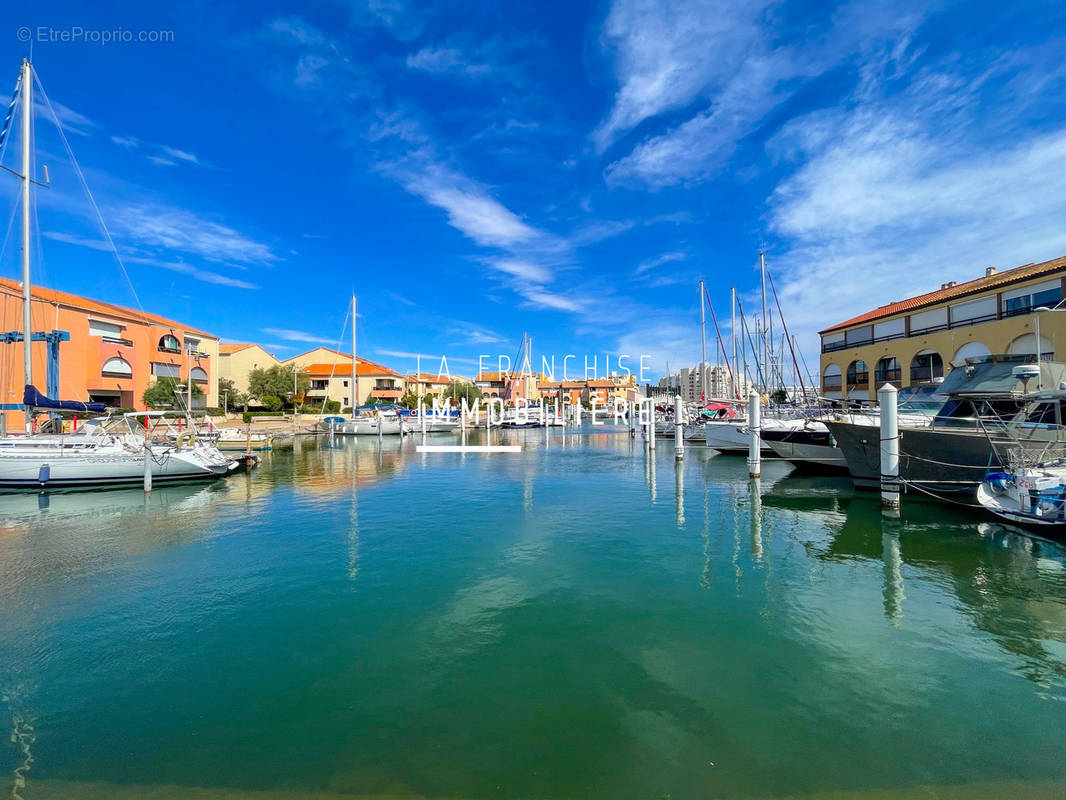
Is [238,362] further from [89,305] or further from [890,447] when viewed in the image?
[890,447]

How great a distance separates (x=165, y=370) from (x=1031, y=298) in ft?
243

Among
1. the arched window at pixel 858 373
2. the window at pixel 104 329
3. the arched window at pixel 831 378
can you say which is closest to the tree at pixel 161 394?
the window at pixel 104 329

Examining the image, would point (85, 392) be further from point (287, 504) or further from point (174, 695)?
point (174, 695)

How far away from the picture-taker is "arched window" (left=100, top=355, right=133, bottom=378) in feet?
151

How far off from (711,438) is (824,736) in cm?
2959

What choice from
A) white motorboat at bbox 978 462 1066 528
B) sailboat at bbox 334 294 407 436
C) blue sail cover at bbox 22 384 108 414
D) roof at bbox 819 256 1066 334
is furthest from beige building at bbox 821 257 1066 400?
sailboat at bbox 334 294 407 436

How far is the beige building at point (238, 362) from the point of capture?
68.7 metres

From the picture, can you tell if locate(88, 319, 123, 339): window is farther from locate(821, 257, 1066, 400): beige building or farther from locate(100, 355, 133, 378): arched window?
locate(821, 257, 1066, 400): beige building

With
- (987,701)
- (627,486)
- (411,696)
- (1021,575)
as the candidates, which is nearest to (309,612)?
(411,696)

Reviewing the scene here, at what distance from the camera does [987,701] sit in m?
5.29

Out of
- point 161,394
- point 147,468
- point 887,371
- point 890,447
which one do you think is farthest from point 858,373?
point 161,394

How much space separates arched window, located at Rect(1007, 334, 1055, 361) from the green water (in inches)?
887

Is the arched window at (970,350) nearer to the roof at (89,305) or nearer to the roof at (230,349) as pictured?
the roof at (89,305)

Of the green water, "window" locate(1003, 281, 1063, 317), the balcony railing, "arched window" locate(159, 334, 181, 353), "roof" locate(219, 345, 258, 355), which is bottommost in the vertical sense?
the green water
